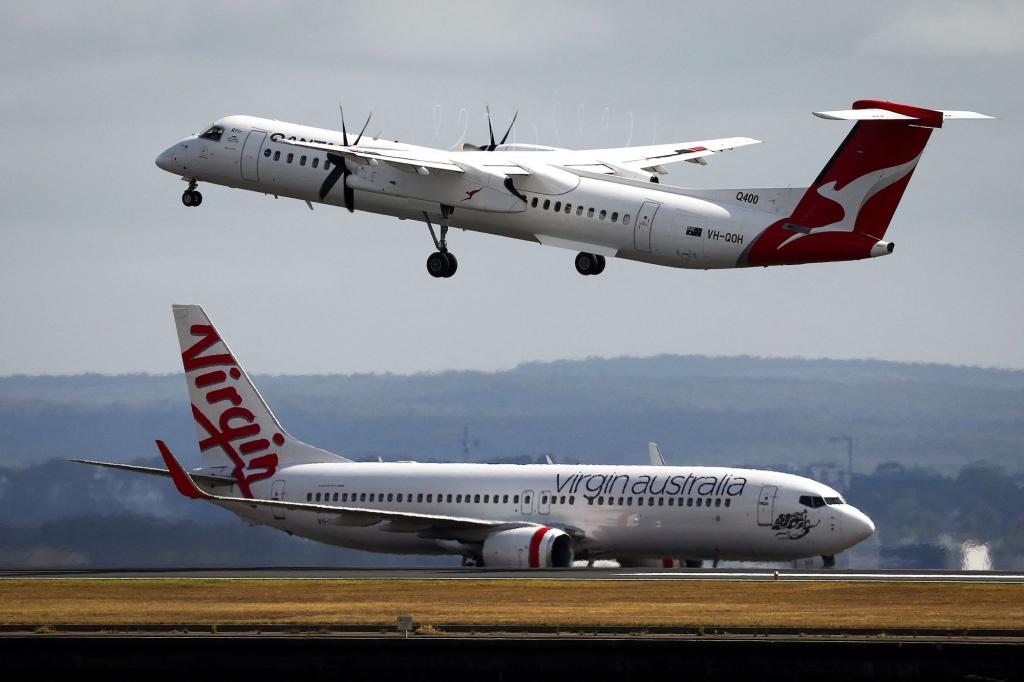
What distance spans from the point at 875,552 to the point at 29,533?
51.8 meters

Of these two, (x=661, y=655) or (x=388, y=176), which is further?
(x=388, y=176)

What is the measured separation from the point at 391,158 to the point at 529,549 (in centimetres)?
1919

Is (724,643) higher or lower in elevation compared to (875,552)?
lower

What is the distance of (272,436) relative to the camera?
89.2 meters

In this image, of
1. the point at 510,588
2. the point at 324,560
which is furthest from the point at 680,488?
the point at 324,560

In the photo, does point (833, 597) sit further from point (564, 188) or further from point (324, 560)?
point (324, 560)

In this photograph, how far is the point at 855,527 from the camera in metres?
76.1

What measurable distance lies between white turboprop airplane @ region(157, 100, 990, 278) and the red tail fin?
4 centimetres

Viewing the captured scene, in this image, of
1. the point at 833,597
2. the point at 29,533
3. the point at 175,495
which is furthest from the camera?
the point at 175,495

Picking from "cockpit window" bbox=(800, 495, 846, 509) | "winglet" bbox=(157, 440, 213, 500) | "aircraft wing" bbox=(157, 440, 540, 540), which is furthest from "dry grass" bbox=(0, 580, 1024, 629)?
"cockpit window" bbox=(800, 495, 846, 509)

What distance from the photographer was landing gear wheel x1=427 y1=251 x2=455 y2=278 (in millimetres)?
64825

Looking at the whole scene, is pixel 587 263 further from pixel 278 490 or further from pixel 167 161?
pixel 278 490

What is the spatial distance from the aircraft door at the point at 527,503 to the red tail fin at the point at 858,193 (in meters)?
24.4

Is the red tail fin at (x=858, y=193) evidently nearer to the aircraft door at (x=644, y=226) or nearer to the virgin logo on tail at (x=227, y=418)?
the aircraft door at (x=644, y=226)
